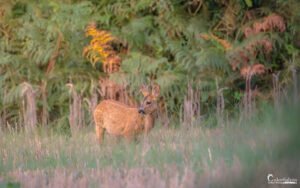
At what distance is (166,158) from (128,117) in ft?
8.58

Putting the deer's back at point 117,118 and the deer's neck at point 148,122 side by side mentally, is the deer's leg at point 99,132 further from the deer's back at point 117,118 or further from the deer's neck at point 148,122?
the deer's neck at point 148,122

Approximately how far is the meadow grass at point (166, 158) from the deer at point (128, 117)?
212mm

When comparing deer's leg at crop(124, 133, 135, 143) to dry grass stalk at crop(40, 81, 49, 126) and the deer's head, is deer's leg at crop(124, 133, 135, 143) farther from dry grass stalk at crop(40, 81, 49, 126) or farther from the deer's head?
dry grass stalk at crop(40, 81, 49, 126)

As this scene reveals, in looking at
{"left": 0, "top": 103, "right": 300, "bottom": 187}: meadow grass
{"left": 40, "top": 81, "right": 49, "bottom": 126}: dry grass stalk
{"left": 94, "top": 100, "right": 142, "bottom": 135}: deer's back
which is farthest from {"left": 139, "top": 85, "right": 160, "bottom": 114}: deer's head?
{"left": 40, "top": 81, "right": 49, "bottom": 126}: dry grass stalk

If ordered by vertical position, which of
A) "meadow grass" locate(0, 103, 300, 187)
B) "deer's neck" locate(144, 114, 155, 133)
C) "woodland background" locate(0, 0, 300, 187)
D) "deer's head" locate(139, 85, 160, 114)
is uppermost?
"woodland background" locate(0, 0, 300, 187)

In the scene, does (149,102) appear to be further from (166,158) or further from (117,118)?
(166,158)

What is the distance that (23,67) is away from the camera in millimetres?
13953

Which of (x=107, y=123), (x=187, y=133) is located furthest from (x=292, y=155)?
(x=107, y=123)

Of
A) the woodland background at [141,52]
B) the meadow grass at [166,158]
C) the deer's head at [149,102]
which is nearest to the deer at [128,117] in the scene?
the deer's head at [149,102]

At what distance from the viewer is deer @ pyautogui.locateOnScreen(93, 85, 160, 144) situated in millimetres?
9695

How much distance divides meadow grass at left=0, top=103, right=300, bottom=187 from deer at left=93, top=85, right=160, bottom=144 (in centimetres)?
21

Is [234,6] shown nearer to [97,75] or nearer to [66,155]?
[97,75]

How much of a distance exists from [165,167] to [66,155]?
1.68 metres

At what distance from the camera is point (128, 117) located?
9.92m
